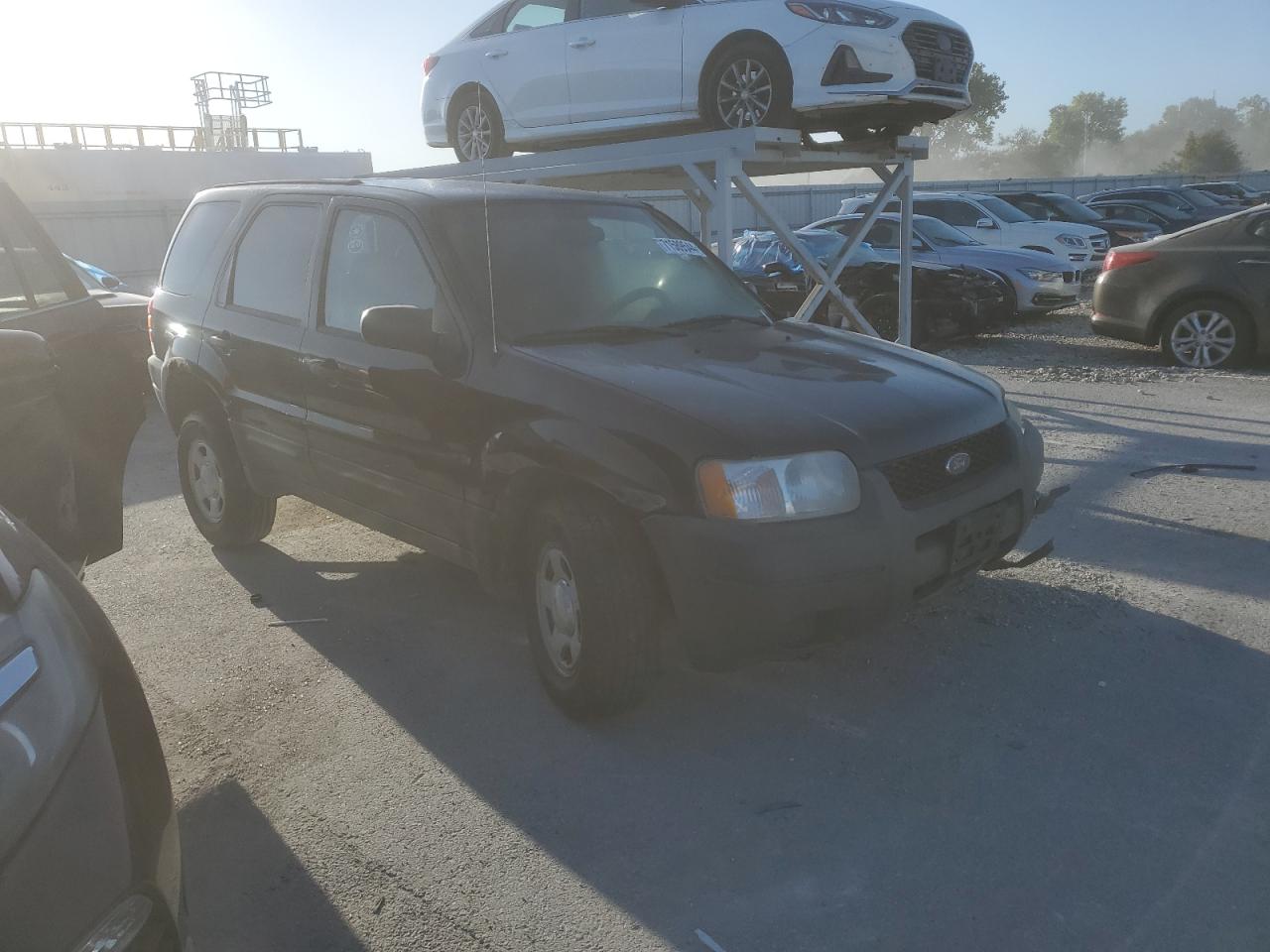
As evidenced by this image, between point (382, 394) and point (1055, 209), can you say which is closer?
point (382, 394)

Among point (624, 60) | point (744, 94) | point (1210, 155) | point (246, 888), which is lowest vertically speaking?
point (246, 888)

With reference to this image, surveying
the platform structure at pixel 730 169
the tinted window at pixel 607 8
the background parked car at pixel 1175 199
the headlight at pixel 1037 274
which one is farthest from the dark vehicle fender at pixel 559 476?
the background parked car at pixel 1175 199

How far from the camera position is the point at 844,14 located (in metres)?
7.23

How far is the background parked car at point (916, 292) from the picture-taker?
1221 cm

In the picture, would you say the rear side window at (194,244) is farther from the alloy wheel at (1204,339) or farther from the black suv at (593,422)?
the alloy wheel at (1204,339)

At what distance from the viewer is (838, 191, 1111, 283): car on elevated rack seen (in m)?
15.2

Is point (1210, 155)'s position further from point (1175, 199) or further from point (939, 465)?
point (939, 465)

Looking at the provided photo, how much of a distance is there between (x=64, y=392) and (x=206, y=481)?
96 cm

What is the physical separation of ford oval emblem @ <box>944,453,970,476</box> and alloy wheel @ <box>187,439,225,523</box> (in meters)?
3.65

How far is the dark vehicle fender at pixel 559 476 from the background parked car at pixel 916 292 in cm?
878

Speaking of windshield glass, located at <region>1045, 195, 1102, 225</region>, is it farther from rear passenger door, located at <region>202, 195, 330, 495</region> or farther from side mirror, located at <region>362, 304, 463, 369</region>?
side mirror, located at <region>362, 304, 463, 369</region>

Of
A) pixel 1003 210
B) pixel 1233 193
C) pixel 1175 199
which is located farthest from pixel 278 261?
pixel 1233 193

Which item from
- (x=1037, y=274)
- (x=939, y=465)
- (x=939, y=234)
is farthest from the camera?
(x=939, y=234)

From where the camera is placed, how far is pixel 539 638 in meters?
3.71
